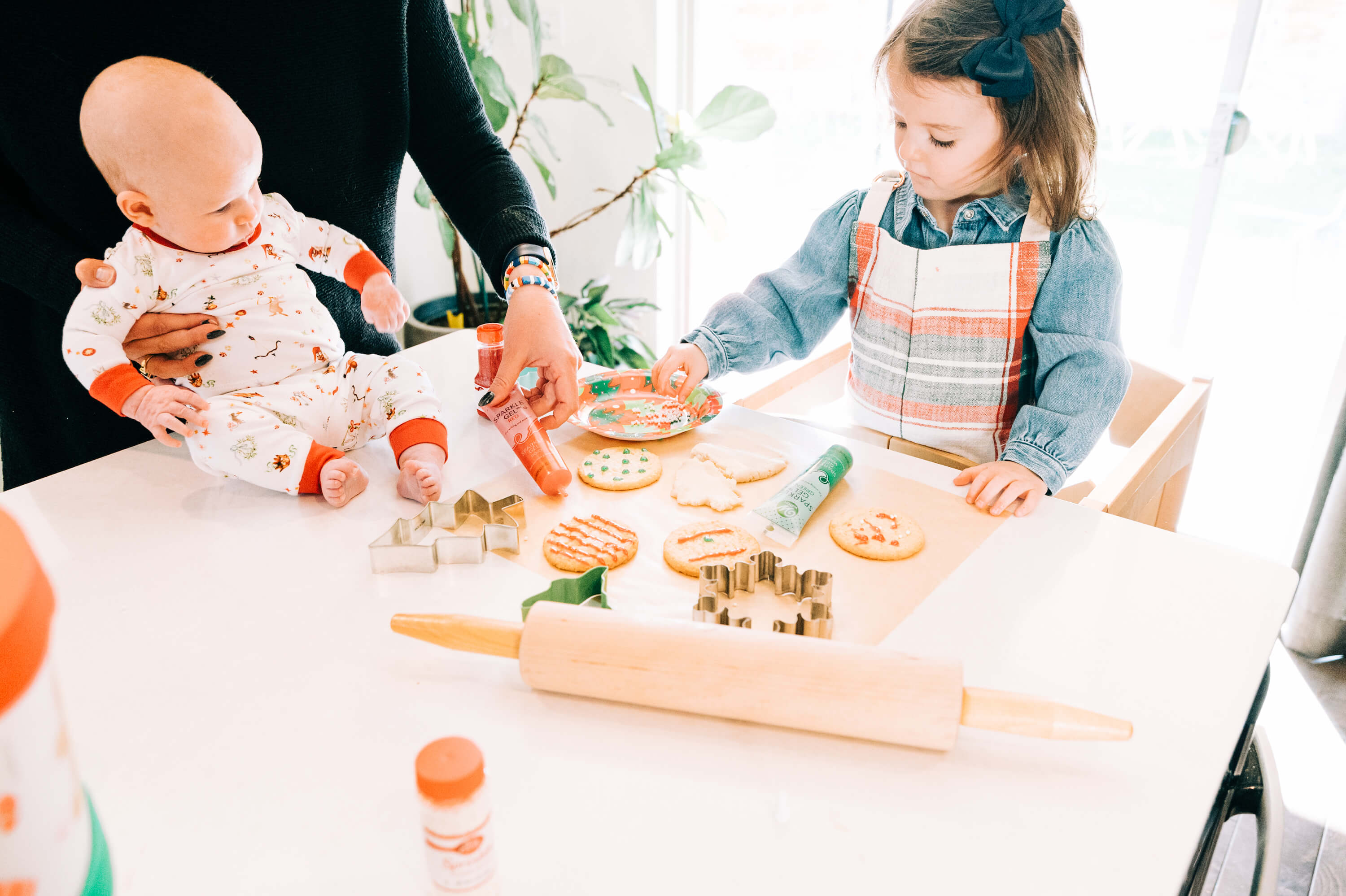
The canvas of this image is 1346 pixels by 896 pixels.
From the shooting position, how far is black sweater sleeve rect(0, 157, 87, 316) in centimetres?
89

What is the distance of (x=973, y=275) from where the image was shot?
1.18m

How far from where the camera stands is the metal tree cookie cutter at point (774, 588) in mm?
667

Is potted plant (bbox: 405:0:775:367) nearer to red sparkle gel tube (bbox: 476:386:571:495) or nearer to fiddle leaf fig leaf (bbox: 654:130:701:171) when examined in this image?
fiddle leaf fig leaf (bbox: 654:130:701:171)

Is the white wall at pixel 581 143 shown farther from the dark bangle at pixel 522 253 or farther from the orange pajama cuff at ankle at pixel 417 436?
the orange pajama cuff at ankle at pixel 417 436

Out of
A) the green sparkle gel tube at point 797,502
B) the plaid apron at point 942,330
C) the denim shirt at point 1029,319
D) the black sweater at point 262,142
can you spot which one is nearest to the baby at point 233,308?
the black sweater at point 262,142

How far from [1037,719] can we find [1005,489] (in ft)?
1.26

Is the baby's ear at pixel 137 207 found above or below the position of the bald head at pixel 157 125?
below

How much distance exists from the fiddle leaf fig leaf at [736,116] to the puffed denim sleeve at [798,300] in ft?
3.19

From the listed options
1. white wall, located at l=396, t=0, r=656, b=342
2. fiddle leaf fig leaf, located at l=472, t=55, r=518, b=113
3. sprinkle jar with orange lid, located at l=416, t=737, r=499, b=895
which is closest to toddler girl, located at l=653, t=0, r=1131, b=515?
sprinkle jar with orange lid, located at l=416, t=737, r=499, b=895

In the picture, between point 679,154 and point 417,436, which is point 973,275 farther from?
point 679,154

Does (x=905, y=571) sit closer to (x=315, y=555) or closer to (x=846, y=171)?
(x=315, y=555)

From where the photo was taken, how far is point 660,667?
0.58 m

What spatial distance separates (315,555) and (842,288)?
3.00ft

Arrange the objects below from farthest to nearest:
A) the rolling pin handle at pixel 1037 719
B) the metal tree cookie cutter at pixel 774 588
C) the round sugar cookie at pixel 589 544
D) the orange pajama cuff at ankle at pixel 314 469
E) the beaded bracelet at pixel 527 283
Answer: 1. the beaded bracelet at pixel 527 283
2. the orange pajama cuff at ankle at pixel 314 469
3. the round sugar cookie at pixel 589 544
4. the metal tree cookie cutter at pixel 774 588
5. the rolling pin handle at pixel 1037 719
